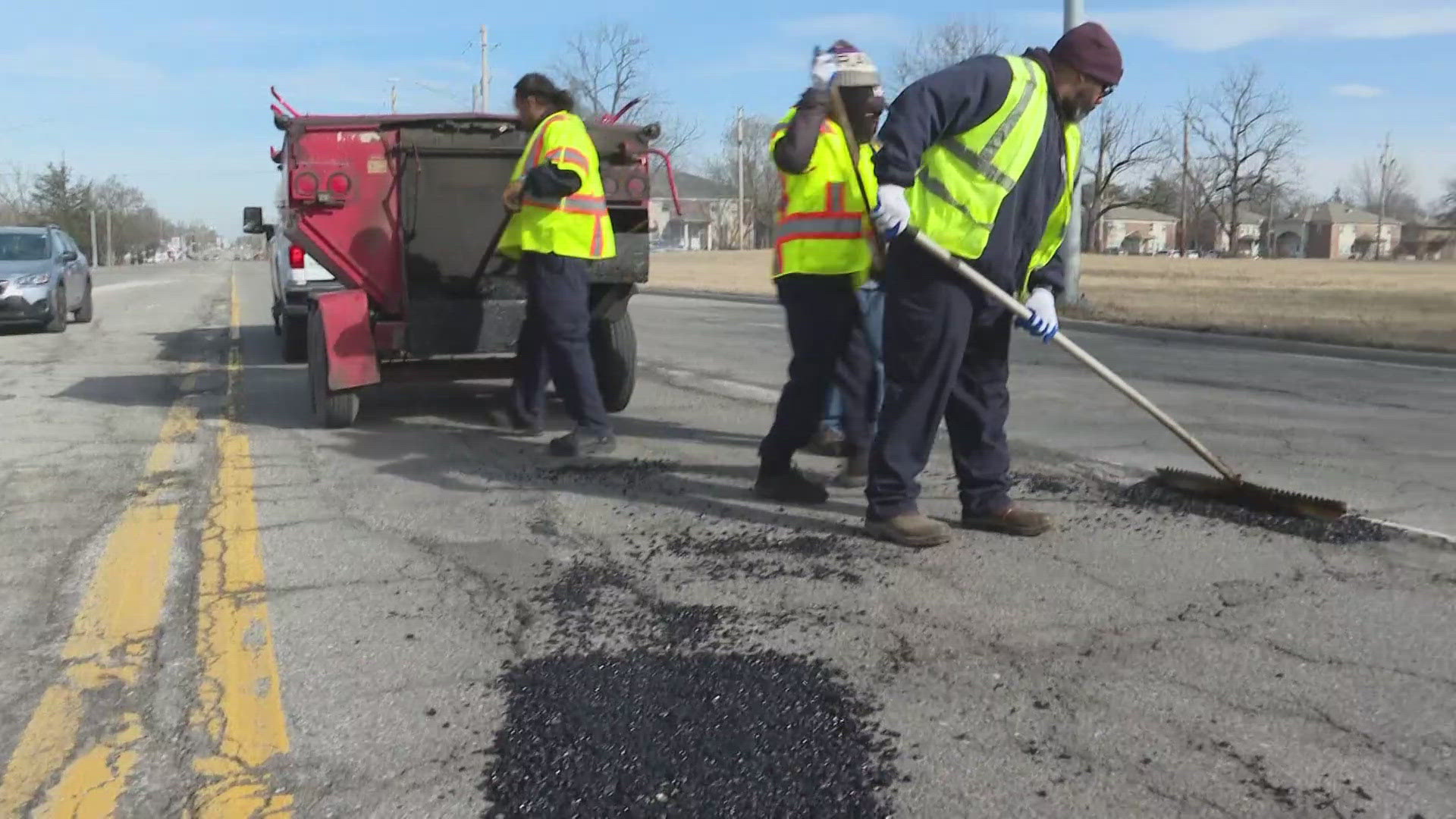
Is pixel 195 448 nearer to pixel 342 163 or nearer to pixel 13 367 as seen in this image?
pixel 342 163

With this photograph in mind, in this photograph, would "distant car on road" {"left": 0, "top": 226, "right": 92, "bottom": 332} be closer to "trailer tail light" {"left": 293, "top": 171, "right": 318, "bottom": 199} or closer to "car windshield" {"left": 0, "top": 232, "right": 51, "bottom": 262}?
"car windshield" {"left": 0, "top": 232, "right": 51, "bottom": 262}

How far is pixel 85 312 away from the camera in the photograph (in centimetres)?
1766

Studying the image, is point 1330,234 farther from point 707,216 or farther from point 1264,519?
point 1264,519

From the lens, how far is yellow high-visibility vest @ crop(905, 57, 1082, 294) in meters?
4.13

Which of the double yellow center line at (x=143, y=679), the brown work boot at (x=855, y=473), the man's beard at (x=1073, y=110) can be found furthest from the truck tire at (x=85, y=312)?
the man's beard at (x=1073, y=110)

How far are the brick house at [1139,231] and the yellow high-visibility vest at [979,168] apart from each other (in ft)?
349

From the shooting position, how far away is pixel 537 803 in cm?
255

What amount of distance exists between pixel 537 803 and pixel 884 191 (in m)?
2.29

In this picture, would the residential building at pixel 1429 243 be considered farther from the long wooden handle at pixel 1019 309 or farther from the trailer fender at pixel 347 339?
the trailer fender at pixel 347 339

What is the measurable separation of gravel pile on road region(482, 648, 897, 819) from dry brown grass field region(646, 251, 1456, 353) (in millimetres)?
10983

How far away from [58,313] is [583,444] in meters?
12.5

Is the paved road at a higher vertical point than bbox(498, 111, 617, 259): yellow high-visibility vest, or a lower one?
lower

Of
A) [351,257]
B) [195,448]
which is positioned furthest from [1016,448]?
[195,448]

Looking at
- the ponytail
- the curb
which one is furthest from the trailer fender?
the curb
